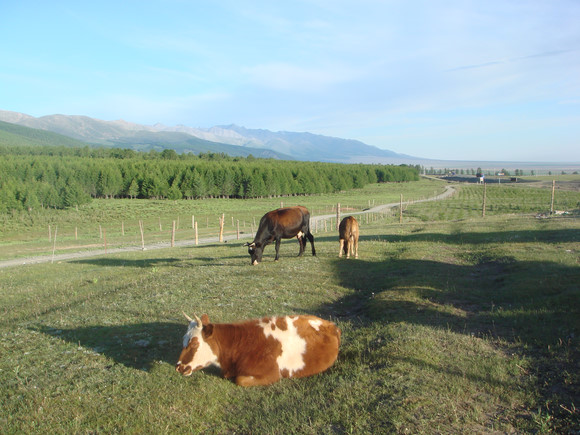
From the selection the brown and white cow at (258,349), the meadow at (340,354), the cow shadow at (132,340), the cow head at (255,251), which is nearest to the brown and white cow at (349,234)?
the meadow at (340,354)

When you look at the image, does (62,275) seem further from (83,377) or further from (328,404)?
(328,404)

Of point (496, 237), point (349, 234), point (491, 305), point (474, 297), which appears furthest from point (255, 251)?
point (496, 237)

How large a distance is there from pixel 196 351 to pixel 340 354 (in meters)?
2.60

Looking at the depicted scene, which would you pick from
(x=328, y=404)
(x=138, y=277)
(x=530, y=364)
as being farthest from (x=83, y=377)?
(x=138, y=277)

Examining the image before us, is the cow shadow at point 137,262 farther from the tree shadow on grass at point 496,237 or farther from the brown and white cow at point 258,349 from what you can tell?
the brown and white cow at point 258,349

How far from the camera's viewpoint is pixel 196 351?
21.1 feet

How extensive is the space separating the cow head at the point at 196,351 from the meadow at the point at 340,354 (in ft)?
1.07

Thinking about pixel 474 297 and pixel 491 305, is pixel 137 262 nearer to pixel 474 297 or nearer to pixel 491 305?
pixel 474 297

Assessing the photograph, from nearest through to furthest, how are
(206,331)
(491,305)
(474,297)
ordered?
(206,331) → (491,305) → (474,297)

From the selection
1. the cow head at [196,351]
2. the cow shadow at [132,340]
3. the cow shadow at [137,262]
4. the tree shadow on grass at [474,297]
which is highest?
the cow head at [196,351]

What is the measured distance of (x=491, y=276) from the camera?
46.5 ft

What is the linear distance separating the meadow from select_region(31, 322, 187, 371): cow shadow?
0.14 ft

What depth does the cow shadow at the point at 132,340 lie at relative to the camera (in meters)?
7.47

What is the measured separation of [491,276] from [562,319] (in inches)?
224
